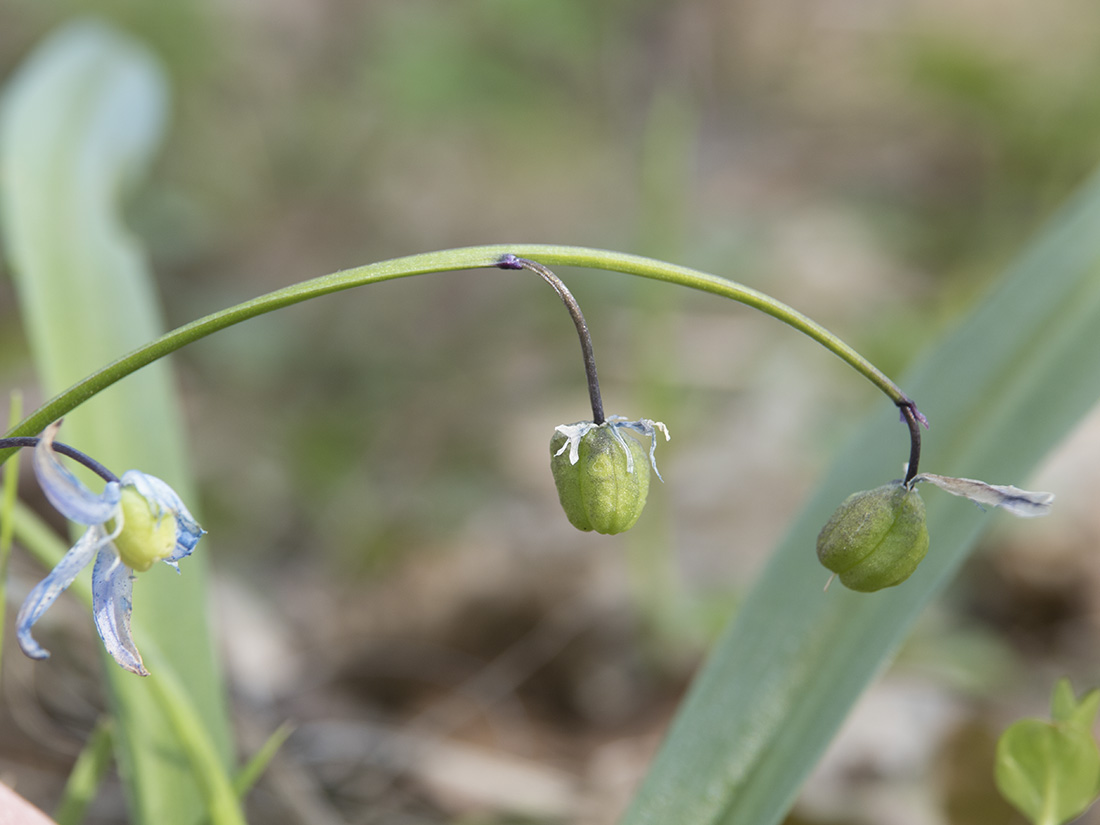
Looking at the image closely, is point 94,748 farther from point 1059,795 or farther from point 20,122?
point 20,122

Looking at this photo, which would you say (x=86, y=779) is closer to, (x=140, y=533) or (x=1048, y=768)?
(x=140, y=533)

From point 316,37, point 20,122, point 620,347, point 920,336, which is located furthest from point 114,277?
point 316,37

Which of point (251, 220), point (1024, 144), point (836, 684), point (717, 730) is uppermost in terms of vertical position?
point (1024, 144)

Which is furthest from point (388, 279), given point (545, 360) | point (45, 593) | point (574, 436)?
point (545, 360)

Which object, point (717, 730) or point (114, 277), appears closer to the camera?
point (717, 730)

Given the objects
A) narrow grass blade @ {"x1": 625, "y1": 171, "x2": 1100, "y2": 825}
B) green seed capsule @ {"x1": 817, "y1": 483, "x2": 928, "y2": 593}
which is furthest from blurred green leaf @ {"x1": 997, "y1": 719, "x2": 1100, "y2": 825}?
green seed capsule @ {"x1": 817, "y1": 483, "x2": 928, "y2": 593}

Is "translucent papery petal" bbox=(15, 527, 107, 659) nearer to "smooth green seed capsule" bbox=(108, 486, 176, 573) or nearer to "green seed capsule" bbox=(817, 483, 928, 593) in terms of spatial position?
"smooth green seed capsule" bbox=(108, 486, 176, 573)
